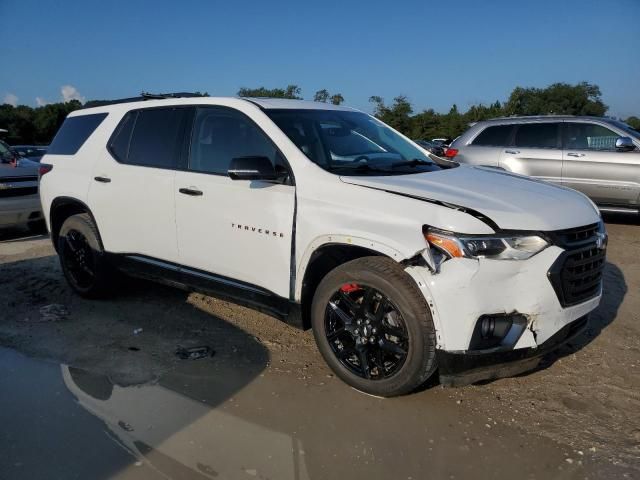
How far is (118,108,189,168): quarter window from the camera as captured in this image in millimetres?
4262

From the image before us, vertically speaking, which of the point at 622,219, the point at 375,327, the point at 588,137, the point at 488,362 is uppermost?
the point at 588,137

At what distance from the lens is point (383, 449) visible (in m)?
2.79

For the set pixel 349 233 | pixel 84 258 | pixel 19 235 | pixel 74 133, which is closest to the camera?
pixel 349 233

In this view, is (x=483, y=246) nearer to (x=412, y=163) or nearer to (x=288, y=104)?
(x=412, y=163)

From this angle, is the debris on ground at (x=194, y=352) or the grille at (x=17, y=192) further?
the grille at (x=17, y=192)

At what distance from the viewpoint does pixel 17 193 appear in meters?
8.36

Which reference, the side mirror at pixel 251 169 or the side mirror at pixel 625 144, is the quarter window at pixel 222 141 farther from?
the side mirror at pixel 625 144

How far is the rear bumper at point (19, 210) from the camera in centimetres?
818

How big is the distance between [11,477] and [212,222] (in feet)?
6.33

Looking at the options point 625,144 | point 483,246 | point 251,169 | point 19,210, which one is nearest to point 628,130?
point 625,144

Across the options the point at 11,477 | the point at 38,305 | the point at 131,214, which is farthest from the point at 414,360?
the point at 38,305

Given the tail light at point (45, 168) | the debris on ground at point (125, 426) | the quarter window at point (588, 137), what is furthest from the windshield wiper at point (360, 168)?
the quarter window at point (588, 137)

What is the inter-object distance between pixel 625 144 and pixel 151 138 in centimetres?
712

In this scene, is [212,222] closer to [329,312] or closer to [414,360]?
[329,312]
